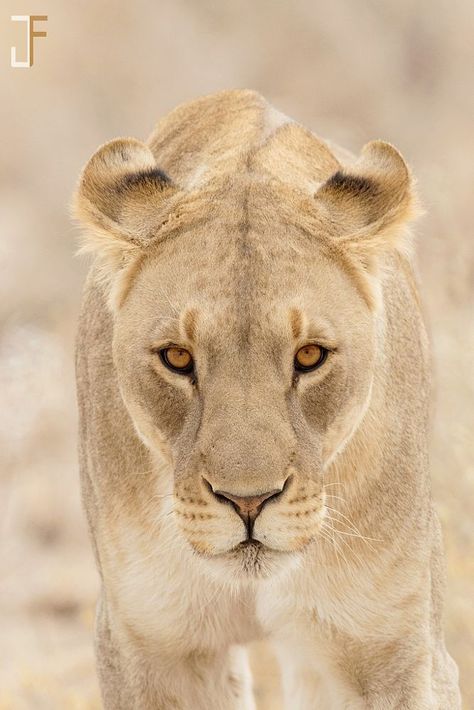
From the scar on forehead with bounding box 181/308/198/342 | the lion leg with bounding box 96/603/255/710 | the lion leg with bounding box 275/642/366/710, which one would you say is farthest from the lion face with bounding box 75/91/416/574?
the lion leg with bounding box 275/642/366/710

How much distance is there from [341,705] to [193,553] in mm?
721

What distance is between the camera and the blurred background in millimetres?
7062

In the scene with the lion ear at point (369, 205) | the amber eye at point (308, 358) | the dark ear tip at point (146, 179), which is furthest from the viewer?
the dark ear tip at point (146, 179)

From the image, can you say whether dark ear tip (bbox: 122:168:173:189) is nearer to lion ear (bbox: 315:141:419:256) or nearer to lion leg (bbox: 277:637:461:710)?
lion ear (bbox: 315:141:419:256)

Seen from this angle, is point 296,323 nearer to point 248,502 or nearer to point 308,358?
point 308,358

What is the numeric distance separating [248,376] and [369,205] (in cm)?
52

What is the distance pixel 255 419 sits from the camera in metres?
2.70

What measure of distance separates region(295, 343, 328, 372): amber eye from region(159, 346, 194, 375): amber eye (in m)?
0.20

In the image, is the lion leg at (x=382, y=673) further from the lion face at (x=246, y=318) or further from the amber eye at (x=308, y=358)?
the amber eye at (x=308, y=358)

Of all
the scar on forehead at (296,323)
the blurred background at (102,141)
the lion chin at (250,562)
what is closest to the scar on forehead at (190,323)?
the scar on forehead at (296,323)

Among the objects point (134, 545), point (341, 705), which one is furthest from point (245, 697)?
point (134, 545)

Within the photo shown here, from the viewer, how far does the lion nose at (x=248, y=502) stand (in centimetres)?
267

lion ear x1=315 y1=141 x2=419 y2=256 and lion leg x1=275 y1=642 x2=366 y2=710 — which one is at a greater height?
lion ear x1=315 y1=141 x2=419 y2=256
